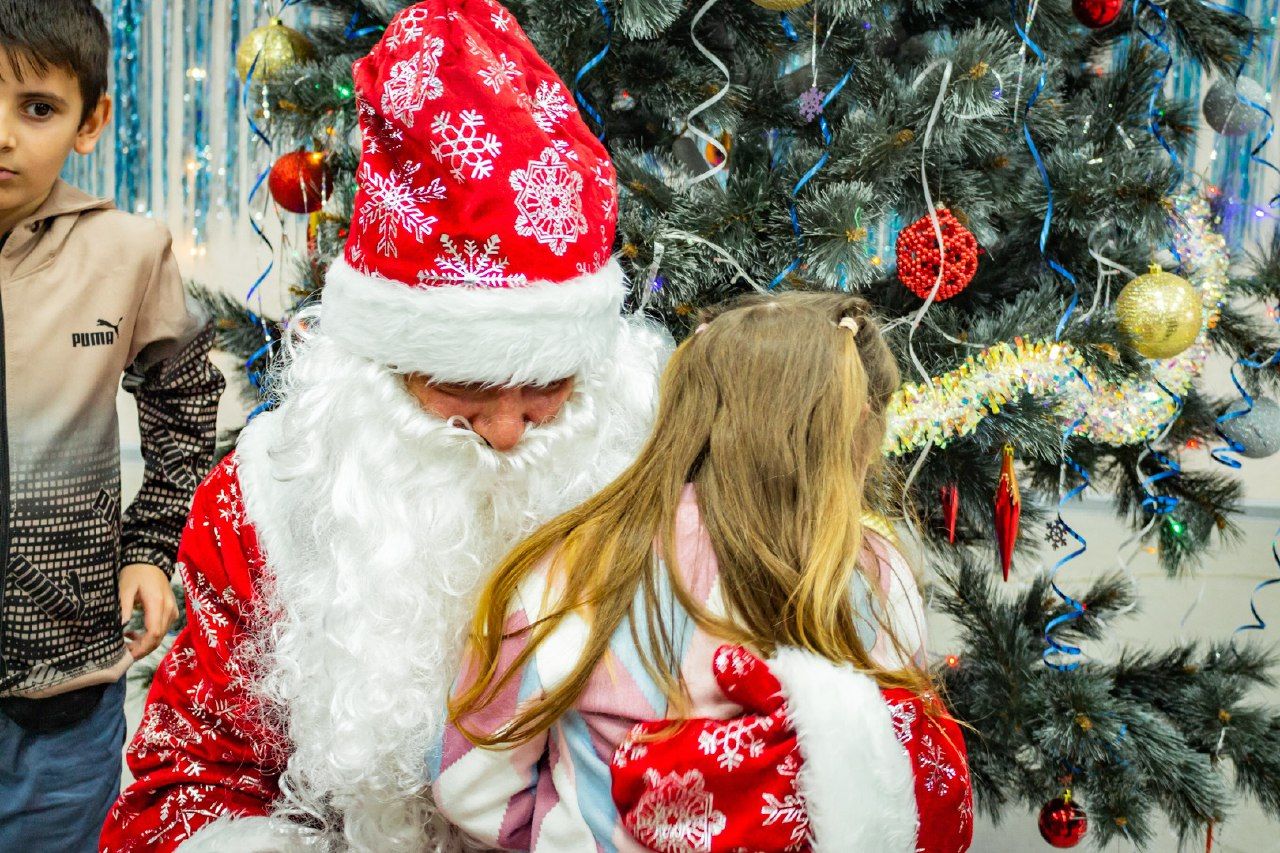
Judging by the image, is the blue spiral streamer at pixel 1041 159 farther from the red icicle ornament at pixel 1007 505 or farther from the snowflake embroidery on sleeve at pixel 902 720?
the snowflake embroidery on sleeve at pixel 902 720

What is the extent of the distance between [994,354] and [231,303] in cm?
123

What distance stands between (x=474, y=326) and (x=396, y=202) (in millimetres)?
142

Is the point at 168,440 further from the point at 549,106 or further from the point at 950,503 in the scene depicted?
the point at 950,503

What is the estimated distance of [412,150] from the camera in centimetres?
104

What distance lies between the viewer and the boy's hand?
133 centimetres

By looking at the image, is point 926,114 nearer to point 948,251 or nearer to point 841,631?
point 948,251

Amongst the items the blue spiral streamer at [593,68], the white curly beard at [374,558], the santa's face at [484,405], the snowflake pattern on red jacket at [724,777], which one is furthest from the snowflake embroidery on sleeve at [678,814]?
the blue spiral streamer at [593,68]

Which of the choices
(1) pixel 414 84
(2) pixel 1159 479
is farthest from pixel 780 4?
(2) pixel 1159 479

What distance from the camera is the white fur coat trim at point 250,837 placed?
1.11 meters

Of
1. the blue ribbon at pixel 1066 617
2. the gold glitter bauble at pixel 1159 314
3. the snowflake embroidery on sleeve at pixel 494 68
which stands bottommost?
the blue ribbon at pixel 1066 617

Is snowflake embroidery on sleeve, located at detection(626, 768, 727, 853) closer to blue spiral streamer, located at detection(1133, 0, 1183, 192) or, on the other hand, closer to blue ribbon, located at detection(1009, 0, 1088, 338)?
blue ribbon, located at detection(1009, 0, 1088, 338)

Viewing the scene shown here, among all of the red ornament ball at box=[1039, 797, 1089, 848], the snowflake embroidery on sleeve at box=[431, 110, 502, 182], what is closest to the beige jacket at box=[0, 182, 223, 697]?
the snowflake embroidery on sleeve at box=[431, 110, 502, 182]

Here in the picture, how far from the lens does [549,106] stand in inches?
43.1

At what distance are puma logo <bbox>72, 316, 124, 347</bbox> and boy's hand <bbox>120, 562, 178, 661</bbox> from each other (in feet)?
0.91
